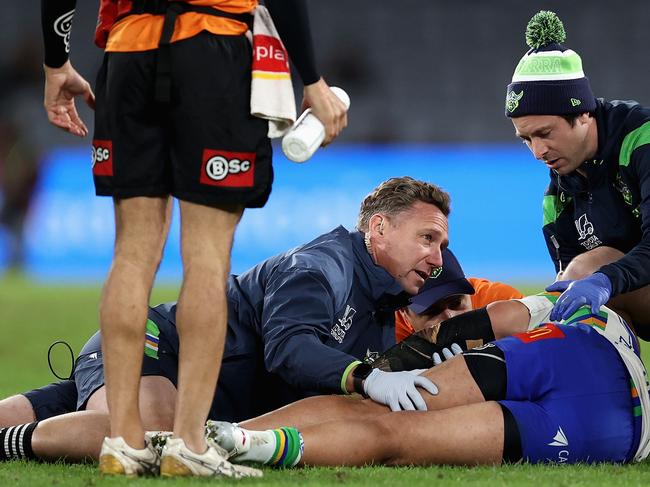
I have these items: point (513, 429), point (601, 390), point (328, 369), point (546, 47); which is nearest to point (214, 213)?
point (328, 369)

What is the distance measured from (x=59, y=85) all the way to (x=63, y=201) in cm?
1128

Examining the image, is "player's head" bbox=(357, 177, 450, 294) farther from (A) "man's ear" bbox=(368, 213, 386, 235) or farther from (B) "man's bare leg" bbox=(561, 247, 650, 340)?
(B) "man's bare leg" bbox=(561, 247, 650, 340)

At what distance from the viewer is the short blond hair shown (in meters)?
4.77

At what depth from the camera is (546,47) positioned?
5020mm

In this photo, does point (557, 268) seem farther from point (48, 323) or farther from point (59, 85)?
point (48, 323)

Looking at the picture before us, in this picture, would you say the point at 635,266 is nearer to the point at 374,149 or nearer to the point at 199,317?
the point at 199,317

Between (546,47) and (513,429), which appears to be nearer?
(513,429)

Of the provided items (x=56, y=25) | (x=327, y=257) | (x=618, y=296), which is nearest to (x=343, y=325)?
(x=327, y=257)

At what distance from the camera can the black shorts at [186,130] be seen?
3.30m

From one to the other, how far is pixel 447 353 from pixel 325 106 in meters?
1.35

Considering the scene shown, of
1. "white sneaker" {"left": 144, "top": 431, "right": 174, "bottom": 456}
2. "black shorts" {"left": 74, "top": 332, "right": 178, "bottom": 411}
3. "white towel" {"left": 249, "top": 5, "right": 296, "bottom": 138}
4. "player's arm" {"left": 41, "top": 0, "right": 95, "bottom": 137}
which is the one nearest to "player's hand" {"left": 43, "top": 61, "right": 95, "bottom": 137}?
"player's arm" {"left": 41, "top": 0, "right": 95, "bottom": 137}

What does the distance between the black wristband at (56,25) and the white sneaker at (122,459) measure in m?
1.29

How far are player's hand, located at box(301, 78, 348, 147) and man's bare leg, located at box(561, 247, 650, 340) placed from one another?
1907mm

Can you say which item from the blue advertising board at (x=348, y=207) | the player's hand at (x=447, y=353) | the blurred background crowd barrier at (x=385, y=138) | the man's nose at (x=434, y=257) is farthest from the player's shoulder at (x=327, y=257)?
the blurred background crowd barrier at (x=385, y=138)
